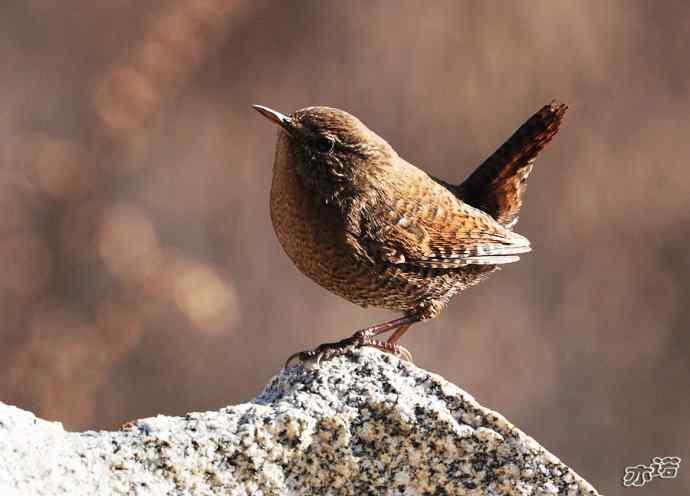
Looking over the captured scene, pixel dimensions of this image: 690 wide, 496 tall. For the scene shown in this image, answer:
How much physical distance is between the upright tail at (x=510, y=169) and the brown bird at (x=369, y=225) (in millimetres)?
275

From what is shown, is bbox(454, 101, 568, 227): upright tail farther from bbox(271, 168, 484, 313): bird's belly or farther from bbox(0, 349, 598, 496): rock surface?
bbox(0, 349, 598, 496): rock surface

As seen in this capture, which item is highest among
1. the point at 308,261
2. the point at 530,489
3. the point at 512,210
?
the point at 512,210

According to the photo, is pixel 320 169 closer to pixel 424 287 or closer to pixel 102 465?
pixel 424 287

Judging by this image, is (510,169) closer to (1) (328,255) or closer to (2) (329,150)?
(2) (329,150)

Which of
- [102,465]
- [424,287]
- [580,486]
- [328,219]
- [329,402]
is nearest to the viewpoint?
[102,465]

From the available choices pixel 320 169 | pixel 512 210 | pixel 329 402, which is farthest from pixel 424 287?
pixel 329 402

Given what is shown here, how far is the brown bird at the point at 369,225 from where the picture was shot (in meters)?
2.70

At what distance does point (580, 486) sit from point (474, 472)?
0.64 feet

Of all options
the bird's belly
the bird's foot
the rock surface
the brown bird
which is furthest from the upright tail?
the rock surface

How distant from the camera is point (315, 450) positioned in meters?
1.77

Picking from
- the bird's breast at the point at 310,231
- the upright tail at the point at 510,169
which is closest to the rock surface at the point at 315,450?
the bird's breast at the point at 310,231

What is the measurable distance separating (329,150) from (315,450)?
47.2 inches

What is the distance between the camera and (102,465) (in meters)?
1.62

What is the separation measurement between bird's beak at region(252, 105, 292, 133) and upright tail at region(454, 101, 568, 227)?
3.20 feet
